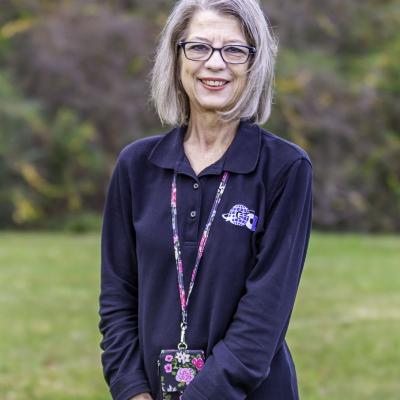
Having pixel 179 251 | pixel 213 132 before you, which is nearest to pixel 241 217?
pixel 179 251

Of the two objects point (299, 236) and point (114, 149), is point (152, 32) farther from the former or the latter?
point (299, 236)

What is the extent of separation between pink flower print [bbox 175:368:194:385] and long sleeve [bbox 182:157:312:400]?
39 millimetres

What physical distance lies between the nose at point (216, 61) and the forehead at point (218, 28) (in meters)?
0.04

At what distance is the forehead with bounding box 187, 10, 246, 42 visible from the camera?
8.82 feet

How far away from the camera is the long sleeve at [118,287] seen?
2.79 metres

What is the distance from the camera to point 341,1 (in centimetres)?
2259

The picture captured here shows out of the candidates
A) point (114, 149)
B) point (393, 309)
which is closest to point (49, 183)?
point (114, 149)

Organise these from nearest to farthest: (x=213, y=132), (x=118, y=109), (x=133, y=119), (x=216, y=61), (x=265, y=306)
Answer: (x=265, y=306)
(x=216, y=61)
(x=213, y=132)
(x=118, y=109)
(x=133, y=119)

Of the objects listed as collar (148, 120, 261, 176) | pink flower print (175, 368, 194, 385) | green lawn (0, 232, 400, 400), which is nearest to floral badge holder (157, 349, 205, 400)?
pink flower print (175, 368, 194, 385)

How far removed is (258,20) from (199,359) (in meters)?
1.03

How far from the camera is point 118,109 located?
1939 centimetres

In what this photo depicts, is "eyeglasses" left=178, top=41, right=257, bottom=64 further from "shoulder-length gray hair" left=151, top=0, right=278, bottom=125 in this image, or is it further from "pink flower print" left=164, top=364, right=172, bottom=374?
"pink flower print" left=164, top=364, right=172, bottom=374

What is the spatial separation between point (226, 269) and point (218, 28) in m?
0.73

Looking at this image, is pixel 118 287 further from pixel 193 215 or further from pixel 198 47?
pixel 198 47
